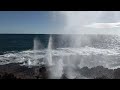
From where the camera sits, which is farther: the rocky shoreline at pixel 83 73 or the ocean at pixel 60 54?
the ocean at pixel 60 54

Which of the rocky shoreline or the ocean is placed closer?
the rocky shoreline

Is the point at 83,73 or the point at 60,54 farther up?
the point at 60,54

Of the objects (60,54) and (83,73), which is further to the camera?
(60,54)

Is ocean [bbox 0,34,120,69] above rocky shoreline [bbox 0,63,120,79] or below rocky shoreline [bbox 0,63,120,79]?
above

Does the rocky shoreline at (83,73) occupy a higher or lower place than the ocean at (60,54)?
lower
